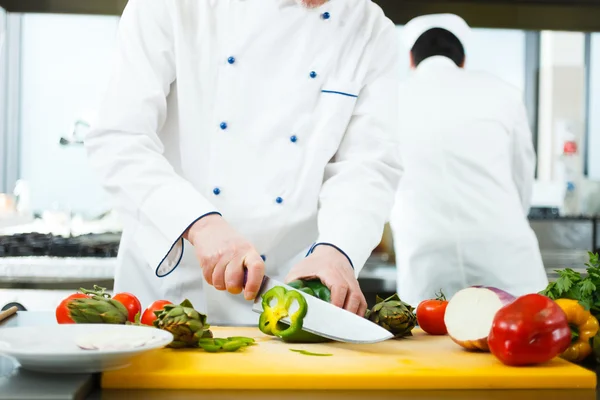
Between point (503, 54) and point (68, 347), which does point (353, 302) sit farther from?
point (503, 54)

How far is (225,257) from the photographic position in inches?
50.0

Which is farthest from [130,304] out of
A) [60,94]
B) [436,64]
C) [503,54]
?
[503,54]

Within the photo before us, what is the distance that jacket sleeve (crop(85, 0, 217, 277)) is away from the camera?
1401 mm

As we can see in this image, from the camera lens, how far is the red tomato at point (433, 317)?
129cm

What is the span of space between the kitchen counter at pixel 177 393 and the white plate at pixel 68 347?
0.05 feet

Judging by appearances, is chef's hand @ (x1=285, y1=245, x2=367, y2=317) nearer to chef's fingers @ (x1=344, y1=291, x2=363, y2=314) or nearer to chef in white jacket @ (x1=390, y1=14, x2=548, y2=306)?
chef's fingers @ (x1=344, y1=291, x2=363, y2=314)

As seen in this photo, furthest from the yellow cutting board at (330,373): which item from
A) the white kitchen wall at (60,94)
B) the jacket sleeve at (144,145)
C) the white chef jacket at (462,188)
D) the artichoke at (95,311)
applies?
the white kitchen wall at (60,94)

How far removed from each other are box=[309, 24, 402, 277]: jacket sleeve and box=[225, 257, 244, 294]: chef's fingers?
22 centimetres

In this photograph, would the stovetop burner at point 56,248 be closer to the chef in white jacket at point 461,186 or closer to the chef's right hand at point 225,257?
the chef in white jacket at point 461,186

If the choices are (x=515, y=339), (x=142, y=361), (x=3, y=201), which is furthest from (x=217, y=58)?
(x=3, y=201)

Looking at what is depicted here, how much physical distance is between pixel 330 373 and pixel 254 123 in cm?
78

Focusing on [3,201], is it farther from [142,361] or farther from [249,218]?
[142,361]

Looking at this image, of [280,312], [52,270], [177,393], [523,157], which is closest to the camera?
[177,393]

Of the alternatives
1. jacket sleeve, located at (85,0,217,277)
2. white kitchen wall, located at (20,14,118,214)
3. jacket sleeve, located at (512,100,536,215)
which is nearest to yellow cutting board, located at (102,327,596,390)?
jacket sleeve, located at (85,0,217,277)
